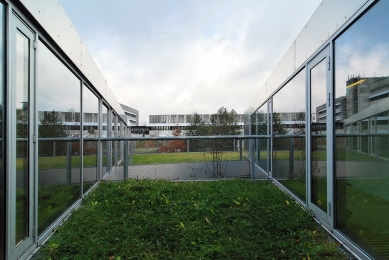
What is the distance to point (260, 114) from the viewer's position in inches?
314

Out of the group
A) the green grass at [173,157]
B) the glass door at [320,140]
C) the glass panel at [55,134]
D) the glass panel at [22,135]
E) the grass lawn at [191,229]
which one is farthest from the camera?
the green grass at [173,157]

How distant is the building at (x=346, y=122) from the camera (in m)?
2.07

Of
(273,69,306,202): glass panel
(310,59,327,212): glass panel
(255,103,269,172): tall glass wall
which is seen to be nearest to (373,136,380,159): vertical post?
(310,59,327,212): glass panel

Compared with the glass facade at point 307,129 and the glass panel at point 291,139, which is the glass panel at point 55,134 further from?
the glass panel at point 291,139

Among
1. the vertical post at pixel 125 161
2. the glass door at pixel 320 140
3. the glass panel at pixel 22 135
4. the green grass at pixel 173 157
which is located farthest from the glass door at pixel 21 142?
the green grass at pixel 173 157

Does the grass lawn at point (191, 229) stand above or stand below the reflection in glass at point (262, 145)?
below

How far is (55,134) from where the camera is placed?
312 cm

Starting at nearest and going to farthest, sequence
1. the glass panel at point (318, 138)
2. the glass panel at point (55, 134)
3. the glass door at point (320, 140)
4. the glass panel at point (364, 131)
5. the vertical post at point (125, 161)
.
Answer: the glass panel at point (364, 131), the glass panel at point (55, 134), the glass door at point (320, 140), the glass panel at point (318, 138), the vertical post at point (125, 161)

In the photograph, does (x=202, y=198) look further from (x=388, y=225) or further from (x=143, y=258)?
(x=388, y=225)

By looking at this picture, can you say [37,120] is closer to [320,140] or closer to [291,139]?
[320,140]

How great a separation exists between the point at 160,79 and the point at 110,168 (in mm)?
9584

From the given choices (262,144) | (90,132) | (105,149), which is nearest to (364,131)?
(90,132)

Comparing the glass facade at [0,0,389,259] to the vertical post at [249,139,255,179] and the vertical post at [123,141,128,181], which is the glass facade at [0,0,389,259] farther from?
the vertical post at [249,139,255,179]

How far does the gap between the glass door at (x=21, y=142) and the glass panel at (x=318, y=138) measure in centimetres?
283
